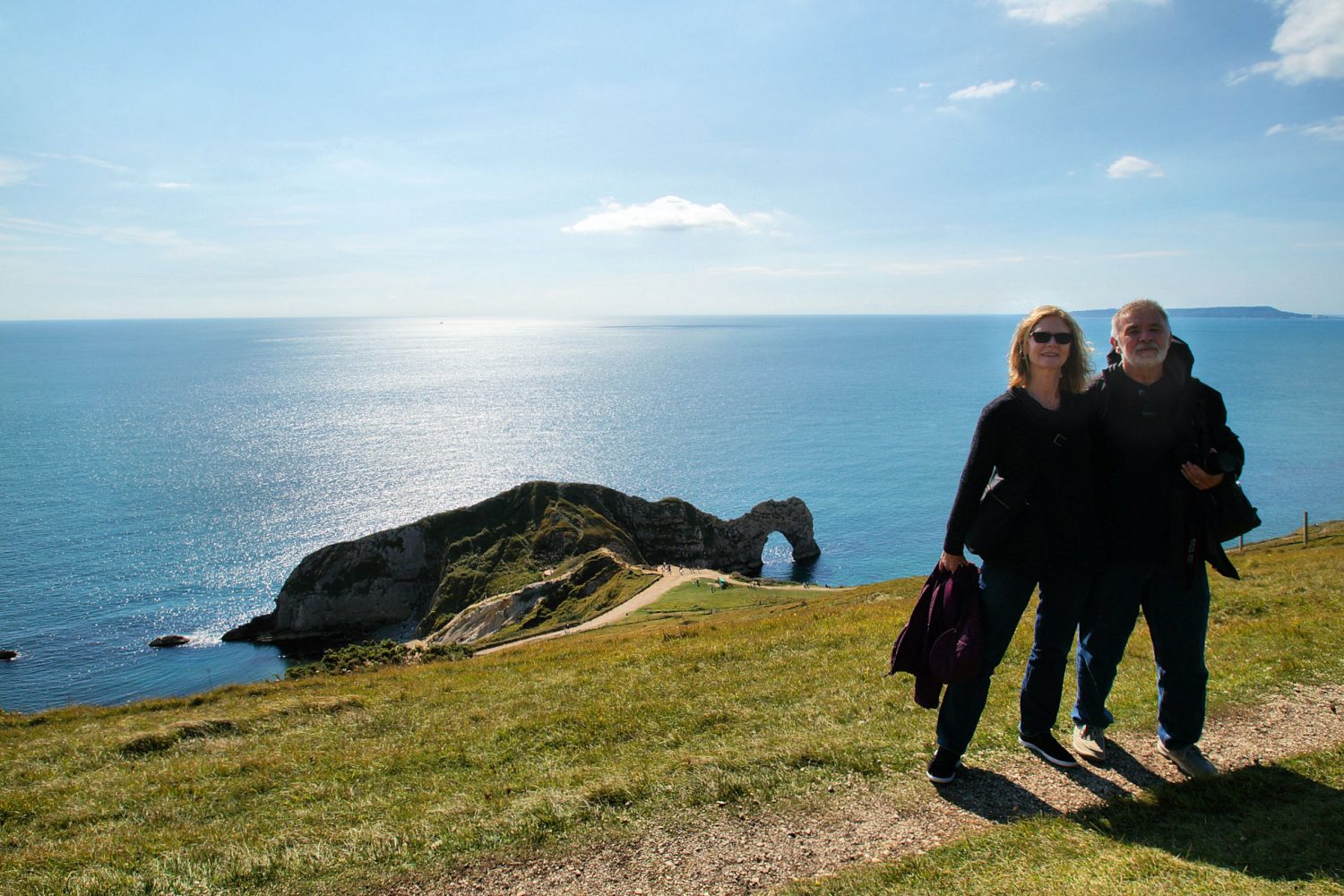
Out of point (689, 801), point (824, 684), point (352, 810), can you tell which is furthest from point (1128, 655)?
point (352, 810)

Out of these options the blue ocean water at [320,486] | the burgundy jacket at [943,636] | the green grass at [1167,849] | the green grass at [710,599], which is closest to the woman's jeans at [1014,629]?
the burgundy jacket at [943,636]

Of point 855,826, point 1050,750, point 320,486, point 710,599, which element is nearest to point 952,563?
point 1050,750

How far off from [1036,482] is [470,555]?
84423 mm

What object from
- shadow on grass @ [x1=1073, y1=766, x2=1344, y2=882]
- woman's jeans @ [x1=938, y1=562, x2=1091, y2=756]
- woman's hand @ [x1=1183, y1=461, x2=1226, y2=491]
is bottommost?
shadow on grass @ [x1=1073, y1=766, x2=1344, y2=882]

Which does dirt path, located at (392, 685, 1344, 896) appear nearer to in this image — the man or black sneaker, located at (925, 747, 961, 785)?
black sneaker, located at (925, 747, 961, 785)

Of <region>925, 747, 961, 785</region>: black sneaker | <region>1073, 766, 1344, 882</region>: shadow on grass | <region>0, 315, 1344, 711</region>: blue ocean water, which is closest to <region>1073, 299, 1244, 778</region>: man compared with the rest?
<region>1073, 766, 1344, 882</region>: shadow on grass

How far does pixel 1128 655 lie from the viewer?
40.8 ft

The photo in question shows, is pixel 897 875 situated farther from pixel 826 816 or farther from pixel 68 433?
pixel 68 433

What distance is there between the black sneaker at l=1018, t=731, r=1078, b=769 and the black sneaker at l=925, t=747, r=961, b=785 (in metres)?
1.12

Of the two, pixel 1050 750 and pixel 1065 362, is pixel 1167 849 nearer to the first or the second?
pixel 1050 750

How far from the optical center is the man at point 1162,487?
24.6ft

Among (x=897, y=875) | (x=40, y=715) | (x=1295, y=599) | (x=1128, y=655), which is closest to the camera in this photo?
(x=897, y=875)

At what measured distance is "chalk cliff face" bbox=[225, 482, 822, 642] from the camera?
81812 mm

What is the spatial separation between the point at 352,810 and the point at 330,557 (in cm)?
8537
